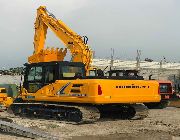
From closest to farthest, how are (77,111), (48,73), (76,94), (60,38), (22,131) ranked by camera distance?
(22,131) < (77,111) < (76,94) < (48,73) < (60,38)

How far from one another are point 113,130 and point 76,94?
2.23 m

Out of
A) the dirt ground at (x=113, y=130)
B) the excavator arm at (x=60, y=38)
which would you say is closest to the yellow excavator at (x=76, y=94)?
the dirt ground at (x=113, y=130)

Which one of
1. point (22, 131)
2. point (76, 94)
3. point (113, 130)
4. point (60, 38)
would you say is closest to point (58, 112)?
point (76, 94)

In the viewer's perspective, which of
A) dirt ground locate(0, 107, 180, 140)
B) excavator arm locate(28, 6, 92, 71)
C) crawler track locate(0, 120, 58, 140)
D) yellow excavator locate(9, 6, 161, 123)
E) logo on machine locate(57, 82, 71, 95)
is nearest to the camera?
crawler track locate(0, 120, 58, 140)

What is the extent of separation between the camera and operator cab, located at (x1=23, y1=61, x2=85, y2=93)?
15.0m

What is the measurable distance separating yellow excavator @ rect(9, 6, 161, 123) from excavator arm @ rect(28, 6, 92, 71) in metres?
3.12

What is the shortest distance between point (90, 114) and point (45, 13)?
28.0ft

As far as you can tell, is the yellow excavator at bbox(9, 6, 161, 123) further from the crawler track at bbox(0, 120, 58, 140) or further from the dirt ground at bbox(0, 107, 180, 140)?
the crawler track at bbox(0, 120, 58, 140)

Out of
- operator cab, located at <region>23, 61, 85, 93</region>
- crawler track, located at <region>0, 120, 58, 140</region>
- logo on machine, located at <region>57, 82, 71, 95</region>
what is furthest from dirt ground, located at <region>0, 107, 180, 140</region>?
operator cab, located at <region>23, 61, 85, 93</region>

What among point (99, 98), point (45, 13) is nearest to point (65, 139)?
point (99, 98)

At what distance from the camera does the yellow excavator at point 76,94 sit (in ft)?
45.0

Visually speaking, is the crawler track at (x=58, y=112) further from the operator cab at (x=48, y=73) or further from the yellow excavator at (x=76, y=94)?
the operator cab at (x=48, y=73)

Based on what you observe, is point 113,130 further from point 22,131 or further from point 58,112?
point 22,131

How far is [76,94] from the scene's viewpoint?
14078 millimetres
